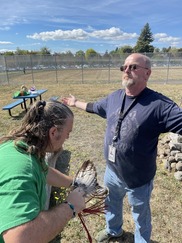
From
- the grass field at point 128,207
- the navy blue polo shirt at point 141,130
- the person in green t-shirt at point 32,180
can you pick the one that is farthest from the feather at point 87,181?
the grass field at point 128,207

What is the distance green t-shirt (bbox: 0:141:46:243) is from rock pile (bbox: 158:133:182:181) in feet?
12.9

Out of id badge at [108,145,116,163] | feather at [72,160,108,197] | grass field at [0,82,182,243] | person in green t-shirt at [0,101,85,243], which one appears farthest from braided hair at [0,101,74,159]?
grass field at [0,82,182,243]

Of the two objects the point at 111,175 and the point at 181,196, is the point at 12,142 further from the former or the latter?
the point at 181,196

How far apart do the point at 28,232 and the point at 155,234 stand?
109 inches

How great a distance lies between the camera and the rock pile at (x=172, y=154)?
4824 millimetres

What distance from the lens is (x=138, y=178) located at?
2.74 m

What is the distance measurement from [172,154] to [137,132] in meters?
2.81

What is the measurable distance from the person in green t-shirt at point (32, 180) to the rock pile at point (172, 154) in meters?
3.60

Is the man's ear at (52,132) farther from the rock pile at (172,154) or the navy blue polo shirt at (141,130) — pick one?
the rock pile at (172,154)

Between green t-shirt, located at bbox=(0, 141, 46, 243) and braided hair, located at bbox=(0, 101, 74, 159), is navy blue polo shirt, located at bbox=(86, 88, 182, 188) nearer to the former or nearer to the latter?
braided hair, located at bbox=(0, 101, 74, 159)

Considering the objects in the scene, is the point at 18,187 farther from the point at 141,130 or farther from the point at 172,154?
the point at 172,154

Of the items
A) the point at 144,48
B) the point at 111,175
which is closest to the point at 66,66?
the point at 111,175

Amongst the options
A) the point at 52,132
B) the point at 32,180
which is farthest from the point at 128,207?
the point at 32,180

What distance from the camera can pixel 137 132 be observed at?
2.59 meters
